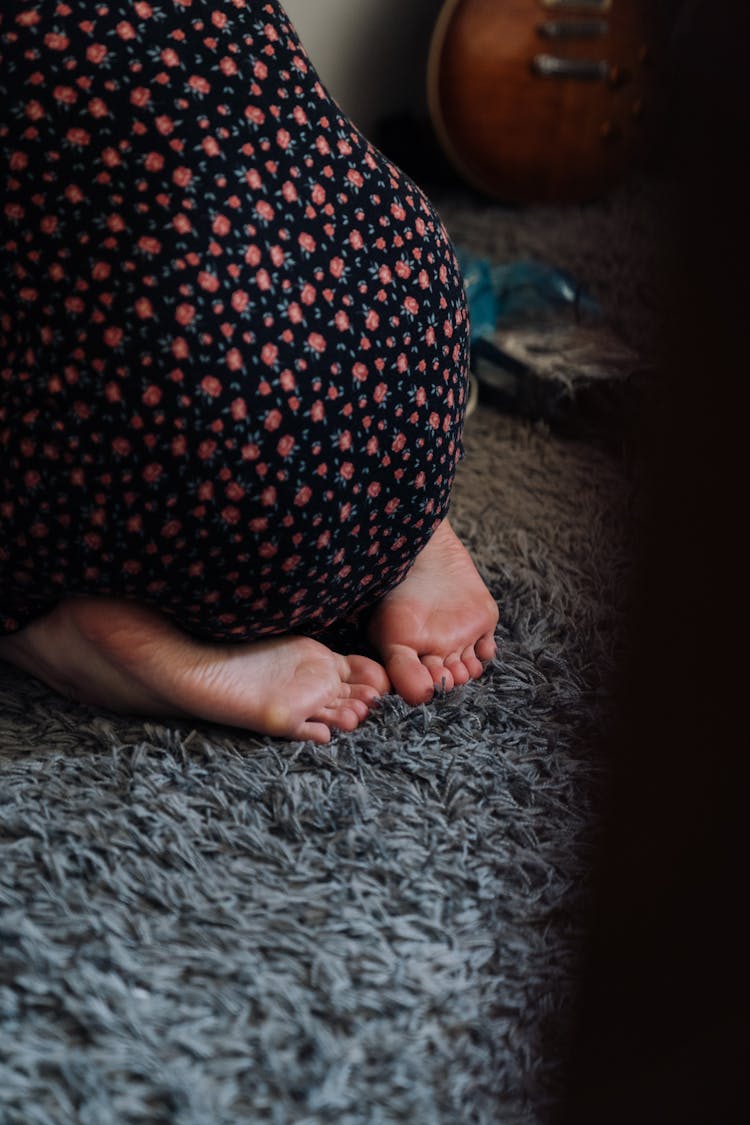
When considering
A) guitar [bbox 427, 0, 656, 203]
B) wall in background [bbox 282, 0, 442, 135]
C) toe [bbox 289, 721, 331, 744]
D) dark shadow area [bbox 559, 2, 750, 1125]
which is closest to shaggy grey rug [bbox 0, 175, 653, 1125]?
toe [bbox 289, 721, 331, 744]

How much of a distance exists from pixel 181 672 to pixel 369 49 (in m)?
1.23

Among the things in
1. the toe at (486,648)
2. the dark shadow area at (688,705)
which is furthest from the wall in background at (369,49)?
the dark shadow area at (688,705)

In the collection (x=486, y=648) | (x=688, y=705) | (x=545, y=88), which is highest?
(x=688, y=705)

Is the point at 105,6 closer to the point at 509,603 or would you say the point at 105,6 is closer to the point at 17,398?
the point at 17,398

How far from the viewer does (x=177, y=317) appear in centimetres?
58

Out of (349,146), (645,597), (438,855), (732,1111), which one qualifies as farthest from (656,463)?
(349,146)

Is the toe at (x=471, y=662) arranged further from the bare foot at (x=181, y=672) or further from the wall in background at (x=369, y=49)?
the wall in background at (x=369, y=49)

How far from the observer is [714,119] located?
22cm

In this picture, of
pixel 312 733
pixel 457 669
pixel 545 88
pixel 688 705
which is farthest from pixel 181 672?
pixel 545 88

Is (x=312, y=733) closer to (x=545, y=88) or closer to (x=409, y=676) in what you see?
(x=409, y=676)

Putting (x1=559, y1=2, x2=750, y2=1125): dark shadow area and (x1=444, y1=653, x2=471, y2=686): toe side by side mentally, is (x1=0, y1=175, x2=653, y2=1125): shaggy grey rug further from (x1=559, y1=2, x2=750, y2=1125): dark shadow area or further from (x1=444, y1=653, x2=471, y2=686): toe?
(x1=559, y1=2, x2=750, y2=1125): dark shadow area

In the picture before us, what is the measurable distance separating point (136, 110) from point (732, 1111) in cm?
53

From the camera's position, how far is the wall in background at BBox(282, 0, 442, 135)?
151cm

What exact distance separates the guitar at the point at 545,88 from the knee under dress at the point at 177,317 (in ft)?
2.93
